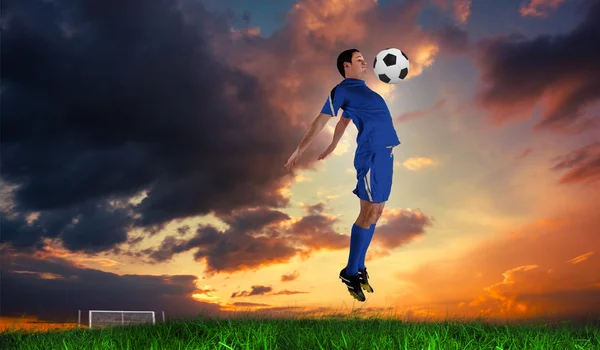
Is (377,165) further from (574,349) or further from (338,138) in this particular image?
(574,349)

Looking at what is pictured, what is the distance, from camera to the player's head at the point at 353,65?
930 centimetres

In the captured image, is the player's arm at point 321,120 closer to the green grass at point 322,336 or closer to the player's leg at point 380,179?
the player's leg at point 380,179

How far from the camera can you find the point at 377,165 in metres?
8.84

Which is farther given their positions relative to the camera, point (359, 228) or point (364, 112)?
point (359, 228)

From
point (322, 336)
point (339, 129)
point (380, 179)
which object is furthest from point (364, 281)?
point (322, 336)

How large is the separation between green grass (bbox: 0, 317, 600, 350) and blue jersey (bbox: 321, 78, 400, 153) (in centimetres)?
278

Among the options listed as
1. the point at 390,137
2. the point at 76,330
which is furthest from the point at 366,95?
the point at 76,330

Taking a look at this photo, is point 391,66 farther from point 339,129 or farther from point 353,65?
point 339,129

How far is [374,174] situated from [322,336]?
3.40 m

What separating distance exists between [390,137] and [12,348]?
20.6 feet

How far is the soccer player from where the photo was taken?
8859mm

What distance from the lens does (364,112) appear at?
29.7 ft

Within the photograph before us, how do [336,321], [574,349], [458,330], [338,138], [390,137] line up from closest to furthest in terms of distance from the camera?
[574,349]
[458,330]
[336,321]
[390,137]
[338,138]

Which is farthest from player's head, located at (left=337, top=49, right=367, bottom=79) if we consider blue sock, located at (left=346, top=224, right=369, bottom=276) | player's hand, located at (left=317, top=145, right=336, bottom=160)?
blue sock, located at (left=346, top=224, right=369, bottom=276)
